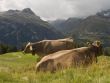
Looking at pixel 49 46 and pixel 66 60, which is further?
pixel 49 46

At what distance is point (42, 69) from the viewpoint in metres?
18.7

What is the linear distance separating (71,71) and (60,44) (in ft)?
76.9

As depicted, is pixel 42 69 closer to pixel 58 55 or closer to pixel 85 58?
pixel 58 55

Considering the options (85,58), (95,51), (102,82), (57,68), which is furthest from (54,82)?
(95,51)

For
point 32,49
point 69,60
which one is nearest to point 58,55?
point 69,60

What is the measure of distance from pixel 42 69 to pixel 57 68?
1515 mm

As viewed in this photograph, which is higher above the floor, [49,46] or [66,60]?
[66,60]

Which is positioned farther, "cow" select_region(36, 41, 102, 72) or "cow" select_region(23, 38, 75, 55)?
"cow" select_region(23, 38, 75, 55)

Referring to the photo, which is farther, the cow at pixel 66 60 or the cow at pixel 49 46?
the cow at pixel 49 46

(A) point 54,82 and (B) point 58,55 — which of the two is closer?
(A) point 54,82

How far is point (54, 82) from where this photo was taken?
1212 centimetres

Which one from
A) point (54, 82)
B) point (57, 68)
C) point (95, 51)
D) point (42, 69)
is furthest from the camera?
point (95, 51)

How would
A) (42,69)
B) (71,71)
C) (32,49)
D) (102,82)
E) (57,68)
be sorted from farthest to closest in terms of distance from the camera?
(32,49), (42,69), (57,68), (71,71), (102,82)

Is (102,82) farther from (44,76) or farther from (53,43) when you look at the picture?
(53,43)
